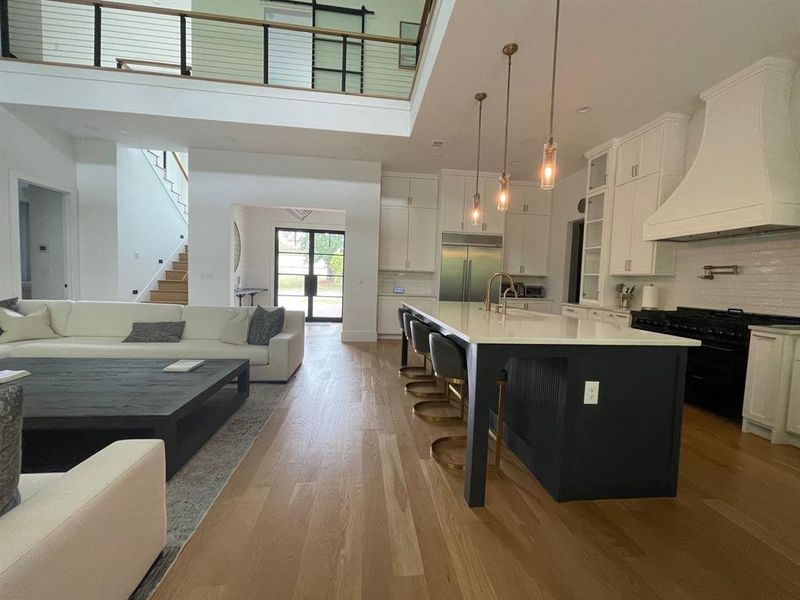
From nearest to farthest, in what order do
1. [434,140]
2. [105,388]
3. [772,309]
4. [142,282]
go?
[105,388]
[772,309]
[434,140]
[142,282]

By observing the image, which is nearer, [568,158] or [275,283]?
[568,158]

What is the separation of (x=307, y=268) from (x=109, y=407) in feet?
21.5

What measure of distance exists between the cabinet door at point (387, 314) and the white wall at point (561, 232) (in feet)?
9.83

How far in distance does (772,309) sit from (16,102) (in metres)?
8.63

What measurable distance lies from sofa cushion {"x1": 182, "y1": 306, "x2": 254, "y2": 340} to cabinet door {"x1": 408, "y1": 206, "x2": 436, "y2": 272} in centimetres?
349

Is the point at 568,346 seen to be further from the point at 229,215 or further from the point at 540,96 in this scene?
the point at 229,215

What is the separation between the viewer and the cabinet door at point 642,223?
159 inches

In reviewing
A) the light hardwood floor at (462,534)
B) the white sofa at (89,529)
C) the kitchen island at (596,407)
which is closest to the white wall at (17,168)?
the light hardwood floor at (462,534)

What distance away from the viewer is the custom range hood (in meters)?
2.72

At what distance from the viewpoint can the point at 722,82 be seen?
10.6ft

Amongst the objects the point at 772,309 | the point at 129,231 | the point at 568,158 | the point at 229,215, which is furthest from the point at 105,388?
the point at 568,158

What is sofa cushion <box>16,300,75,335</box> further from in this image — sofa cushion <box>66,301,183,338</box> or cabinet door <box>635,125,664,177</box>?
cabinet door <box>635,125,664,177</box>

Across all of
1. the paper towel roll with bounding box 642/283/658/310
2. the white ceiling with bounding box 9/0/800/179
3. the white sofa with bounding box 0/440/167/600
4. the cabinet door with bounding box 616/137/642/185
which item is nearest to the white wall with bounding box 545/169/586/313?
the white ceiling with bounding box 9/0/800/179

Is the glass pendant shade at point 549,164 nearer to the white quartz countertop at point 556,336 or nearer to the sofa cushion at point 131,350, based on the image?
the white quartz countertop at point 556,336
